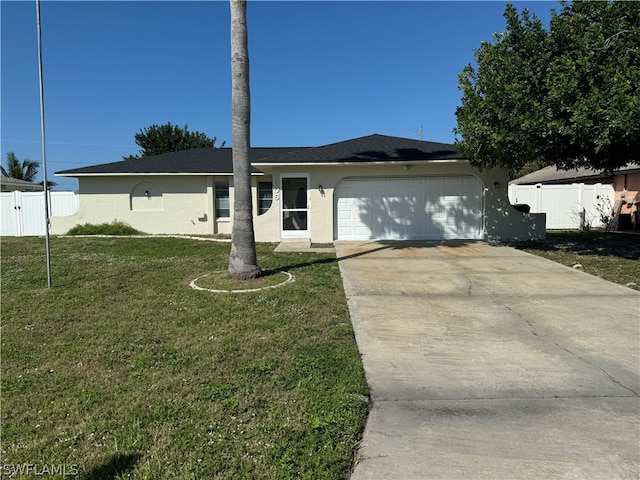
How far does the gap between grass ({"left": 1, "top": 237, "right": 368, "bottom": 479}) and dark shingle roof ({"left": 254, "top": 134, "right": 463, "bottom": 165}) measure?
6.95m

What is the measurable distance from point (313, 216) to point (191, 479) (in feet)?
38.2

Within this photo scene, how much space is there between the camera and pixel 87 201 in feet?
59.9

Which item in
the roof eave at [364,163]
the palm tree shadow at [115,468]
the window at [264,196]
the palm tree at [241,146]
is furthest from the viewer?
the window at [264,196]

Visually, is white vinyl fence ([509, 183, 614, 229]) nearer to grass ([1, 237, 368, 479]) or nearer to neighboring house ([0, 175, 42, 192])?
grass ([1, 237, 368, 479])

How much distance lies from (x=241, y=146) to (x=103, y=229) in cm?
1270

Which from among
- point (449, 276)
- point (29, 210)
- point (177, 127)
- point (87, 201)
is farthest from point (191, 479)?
point (177, 127)

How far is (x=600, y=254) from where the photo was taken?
10898mm

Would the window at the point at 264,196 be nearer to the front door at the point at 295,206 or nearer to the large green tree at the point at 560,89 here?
the front door at the point at 295,206

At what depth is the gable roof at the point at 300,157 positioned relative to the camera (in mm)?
13398

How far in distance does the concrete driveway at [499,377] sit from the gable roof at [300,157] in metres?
6.60

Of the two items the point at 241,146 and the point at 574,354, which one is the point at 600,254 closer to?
the point at 574,354

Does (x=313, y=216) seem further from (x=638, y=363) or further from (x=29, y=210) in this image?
(x=29, y=210)

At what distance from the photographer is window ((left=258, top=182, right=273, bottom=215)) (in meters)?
18.1

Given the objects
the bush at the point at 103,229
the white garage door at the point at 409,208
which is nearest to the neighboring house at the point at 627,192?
the white garage door at the point at 409,208
